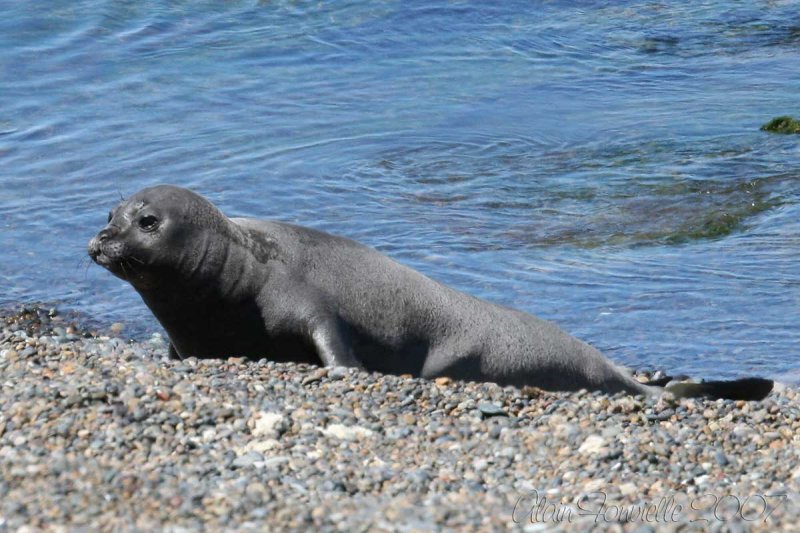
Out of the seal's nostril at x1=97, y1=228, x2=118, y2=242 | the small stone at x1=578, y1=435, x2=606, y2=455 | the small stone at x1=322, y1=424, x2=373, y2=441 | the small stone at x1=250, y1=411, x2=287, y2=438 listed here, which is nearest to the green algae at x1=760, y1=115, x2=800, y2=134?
the seal's nostril at x1=97, y1=228, x2=118, y2=242

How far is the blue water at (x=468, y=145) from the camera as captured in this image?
38.6 feet

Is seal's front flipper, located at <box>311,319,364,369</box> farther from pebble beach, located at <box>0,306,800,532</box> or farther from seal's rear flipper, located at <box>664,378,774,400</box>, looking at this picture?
seal's rear flipper, located at <box>664,378,774,400</box>

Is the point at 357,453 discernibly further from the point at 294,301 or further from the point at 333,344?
the point at 294,301

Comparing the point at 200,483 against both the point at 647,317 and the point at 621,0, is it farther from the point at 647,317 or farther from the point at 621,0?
the point at 621,0

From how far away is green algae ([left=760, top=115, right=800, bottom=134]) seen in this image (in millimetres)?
16656

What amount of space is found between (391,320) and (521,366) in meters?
0.86

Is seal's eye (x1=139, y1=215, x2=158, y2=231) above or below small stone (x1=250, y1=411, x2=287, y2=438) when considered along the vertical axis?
above

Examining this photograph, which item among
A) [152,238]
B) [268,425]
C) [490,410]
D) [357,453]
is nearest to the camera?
[357,453]

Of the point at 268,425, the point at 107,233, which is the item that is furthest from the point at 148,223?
the point at 268,425

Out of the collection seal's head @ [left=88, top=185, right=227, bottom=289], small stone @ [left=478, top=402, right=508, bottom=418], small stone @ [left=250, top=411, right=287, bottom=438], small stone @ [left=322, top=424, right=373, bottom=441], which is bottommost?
small stone @ [left=478, top=402, right=508, bottom=418]

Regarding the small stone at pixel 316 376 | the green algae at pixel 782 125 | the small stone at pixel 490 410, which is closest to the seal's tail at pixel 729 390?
the small stone at pixel 490 410

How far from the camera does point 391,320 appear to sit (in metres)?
8.63

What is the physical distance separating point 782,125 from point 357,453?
11.5 m

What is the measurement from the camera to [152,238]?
8.38m
